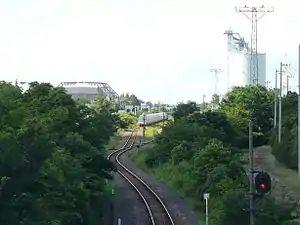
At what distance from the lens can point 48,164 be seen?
25.3m

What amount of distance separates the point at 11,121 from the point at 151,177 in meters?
25.2

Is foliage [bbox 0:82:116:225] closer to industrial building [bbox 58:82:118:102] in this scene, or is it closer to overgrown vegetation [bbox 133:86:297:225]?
overgrown vegetation [bbox 133:86:297:225]

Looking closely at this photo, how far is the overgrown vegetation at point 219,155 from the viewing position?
27.0 m

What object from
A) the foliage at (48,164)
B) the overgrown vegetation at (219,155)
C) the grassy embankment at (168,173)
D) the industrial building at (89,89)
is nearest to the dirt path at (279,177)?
the overgrown vegetation at (219,155)

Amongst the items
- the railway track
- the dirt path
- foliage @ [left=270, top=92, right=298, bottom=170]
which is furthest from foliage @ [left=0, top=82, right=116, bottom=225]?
foliage @ [left=270, top=92, right=298, bottom=170]

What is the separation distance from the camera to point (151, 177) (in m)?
50.2

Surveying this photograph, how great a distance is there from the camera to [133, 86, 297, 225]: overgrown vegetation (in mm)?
27000

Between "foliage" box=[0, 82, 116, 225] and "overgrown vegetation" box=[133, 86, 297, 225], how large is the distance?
18.4 feet

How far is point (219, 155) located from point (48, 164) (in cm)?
1575

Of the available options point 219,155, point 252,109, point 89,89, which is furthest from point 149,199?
point 89,89

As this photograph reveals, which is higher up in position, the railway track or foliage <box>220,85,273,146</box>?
foliage <box>220,85,273,146</box>

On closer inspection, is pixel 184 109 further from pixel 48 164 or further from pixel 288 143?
pixel 48 164

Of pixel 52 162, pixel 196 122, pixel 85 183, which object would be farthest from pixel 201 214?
pixel 196 122

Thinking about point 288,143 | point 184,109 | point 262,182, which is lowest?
point 262,182
